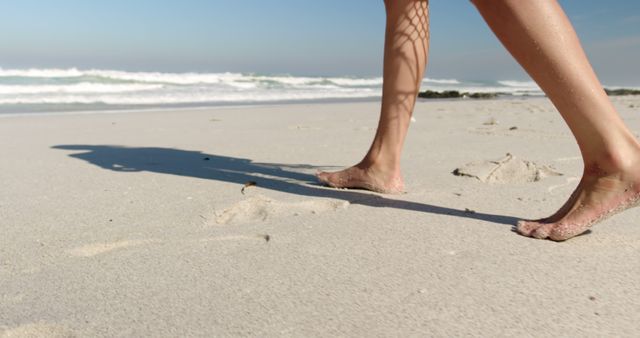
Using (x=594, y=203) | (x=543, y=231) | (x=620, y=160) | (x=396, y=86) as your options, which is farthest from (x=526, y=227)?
(x=396, y=86)

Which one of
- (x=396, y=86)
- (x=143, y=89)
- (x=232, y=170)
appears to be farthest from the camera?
(x=143, y=89)

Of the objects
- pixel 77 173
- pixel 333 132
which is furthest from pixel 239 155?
pixel 333 132

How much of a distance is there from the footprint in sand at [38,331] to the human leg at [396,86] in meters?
1.25

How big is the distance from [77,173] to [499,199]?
1.74 metres

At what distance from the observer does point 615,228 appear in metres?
1.55

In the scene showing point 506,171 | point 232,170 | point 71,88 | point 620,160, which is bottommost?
point 71,88

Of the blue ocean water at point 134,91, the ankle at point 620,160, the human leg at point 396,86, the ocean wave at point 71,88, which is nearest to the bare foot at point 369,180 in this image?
the human leg at point 396,86

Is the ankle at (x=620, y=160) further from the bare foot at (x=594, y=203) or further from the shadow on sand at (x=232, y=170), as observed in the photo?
the shadow on sand at (x=232, y=170)

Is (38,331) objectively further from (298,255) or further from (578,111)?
(578,111)

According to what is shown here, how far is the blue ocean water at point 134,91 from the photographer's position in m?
8.98

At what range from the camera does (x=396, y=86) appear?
2.01m

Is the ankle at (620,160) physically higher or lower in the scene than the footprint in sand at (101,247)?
higher

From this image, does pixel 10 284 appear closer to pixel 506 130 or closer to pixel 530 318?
pixel 530 318

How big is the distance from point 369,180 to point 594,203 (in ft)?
2.62
